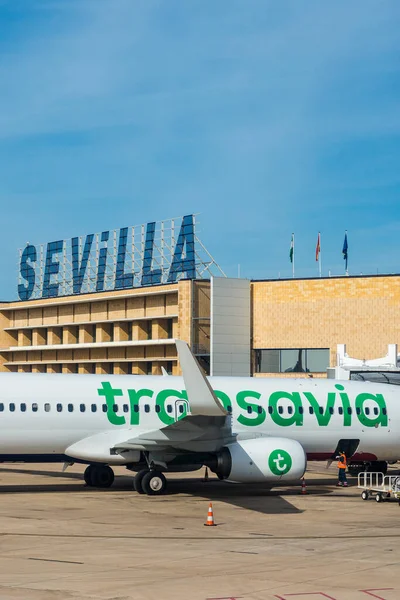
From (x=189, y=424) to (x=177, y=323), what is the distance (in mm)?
38080

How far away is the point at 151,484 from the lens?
1105 inches

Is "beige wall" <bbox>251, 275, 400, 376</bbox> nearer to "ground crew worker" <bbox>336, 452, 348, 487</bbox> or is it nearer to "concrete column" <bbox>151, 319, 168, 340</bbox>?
"concrete column" <bbox>151, 319, 168, 340</bbox>

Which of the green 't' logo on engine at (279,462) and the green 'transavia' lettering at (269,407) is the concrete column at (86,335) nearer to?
the green 'transavia' lettering at (269,407)

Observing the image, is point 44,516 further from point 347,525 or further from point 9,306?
point 9,306

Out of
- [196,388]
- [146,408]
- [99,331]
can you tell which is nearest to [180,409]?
[146,408]

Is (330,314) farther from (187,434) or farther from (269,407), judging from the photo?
(187,434)

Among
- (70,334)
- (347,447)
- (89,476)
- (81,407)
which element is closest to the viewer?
(81,407)

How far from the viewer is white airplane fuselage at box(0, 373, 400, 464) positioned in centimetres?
2814

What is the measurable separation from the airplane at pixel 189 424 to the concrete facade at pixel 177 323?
26.4 m

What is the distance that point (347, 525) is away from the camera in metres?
22.6

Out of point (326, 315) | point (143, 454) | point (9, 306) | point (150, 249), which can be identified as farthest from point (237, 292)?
point (143, 454)

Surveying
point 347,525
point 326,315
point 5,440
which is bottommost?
point 347,525

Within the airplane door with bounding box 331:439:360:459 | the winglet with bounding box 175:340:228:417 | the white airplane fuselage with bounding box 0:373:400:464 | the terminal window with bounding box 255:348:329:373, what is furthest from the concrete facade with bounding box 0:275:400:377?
the winglet with bounding box 175:340:228:417

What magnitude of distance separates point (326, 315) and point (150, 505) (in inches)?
1407
